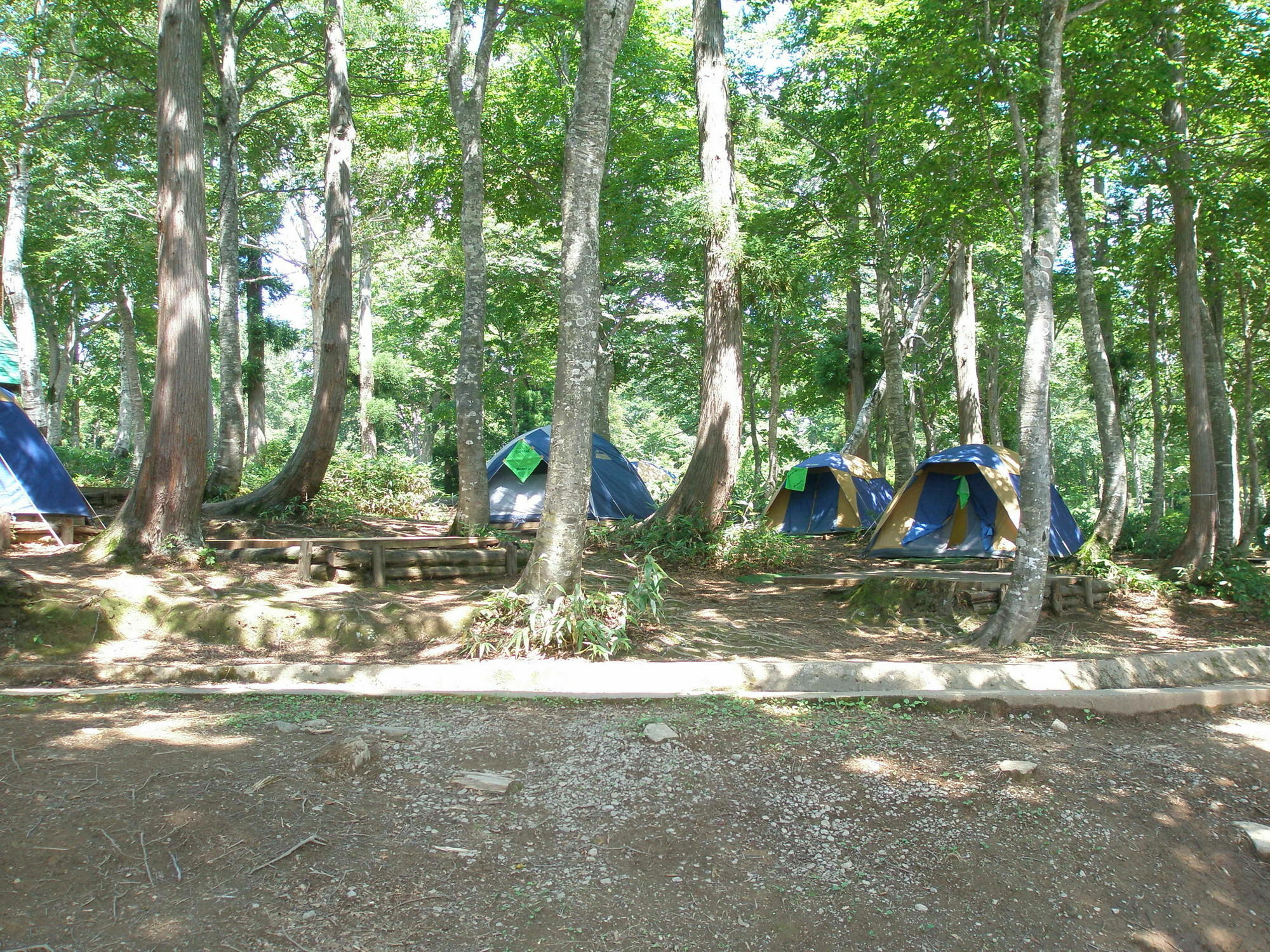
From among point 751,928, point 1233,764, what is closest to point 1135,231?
point 1233,764

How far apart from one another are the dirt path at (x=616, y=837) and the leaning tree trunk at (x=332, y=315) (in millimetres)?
7085

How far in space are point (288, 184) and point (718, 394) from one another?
15118 mm

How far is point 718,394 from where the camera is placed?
429 inches

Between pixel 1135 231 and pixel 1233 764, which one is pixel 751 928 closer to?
pixel 1233 764

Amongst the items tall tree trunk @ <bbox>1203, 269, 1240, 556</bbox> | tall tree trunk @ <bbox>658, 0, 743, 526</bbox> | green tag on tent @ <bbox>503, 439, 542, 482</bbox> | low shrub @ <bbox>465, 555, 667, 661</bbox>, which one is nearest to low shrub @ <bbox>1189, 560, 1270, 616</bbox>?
tall tree trunk @ <bbox>1203, 269, 1240, 556</bbox>

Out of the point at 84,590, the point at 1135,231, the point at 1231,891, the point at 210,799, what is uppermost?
the point at 1135,231

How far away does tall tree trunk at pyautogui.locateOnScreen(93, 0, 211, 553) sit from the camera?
25.2 feet

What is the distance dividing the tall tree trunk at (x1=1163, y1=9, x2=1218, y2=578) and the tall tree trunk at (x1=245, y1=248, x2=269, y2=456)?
17.0 meters

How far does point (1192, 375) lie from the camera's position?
32.4 ft

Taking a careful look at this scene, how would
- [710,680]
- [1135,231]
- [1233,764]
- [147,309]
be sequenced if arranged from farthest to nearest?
[147,309]
[1135,231]
[710,680]
[1233,764]

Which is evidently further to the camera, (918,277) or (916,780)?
(918,277)

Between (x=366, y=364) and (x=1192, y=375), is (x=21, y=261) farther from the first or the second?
(x=1192, y=375)

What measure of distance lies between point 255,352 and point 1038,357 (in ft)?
54.4

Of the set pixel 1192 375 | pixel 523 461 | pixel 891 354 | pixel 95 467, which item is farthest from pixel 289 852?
pixel 95 467
